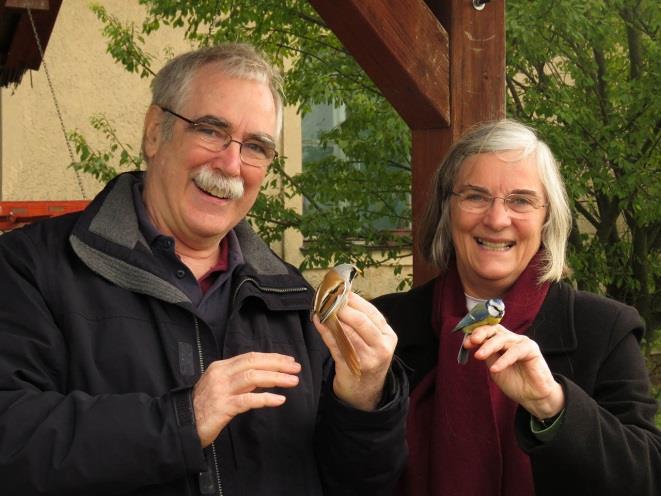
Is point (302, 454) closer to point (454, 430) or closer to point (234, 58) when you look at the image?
point (454, 430)

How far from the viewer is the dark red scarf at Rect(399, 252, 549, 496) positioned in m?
2.53

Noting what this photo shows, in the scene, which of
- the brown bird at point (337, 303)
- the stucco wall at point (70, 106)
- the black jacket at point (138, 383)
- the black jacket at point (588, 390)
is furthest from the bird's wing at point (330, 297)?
the stucco wall at point (70, 106)

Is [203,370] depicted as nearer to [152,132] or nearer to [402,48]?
[152,132]

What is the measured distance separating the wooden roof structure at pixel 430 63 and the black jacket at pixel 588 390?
0.54 m

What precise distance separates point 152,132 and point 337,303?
837mm

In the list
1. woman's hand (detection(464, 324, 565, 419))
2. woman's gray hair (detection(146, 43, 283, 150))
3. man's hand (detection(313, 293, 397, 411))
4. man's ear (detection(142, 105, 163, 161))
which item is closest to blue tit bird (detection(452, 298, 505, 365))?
woman's hand (detection(464, 324, 565, 419))

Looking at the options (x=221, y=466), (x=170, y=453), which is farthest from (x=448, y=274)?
(x=170, y=453)

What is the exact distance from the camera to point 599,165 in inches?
224

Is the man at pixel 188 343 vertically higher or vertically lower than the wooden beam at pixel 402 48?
lower

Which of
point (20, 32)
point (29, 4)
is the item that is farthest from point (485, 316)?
point (20, 32)

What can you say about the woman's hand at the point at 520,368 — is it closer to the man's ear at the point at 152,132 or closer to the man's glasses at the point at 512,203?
the man's glasses at the point at 512,203

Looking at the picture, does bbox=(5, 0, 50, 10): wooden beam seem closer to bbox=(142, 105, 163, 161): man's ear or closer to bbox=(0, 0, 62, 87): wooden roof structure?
bbox=(0, 0, 62, 87): wooden roof structure

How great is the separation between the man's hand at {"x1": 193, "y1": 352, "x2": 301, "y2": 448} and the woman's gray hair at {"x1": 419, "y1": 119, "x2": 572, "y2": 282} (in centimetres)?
96

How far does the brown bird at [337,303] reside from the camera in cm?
207
